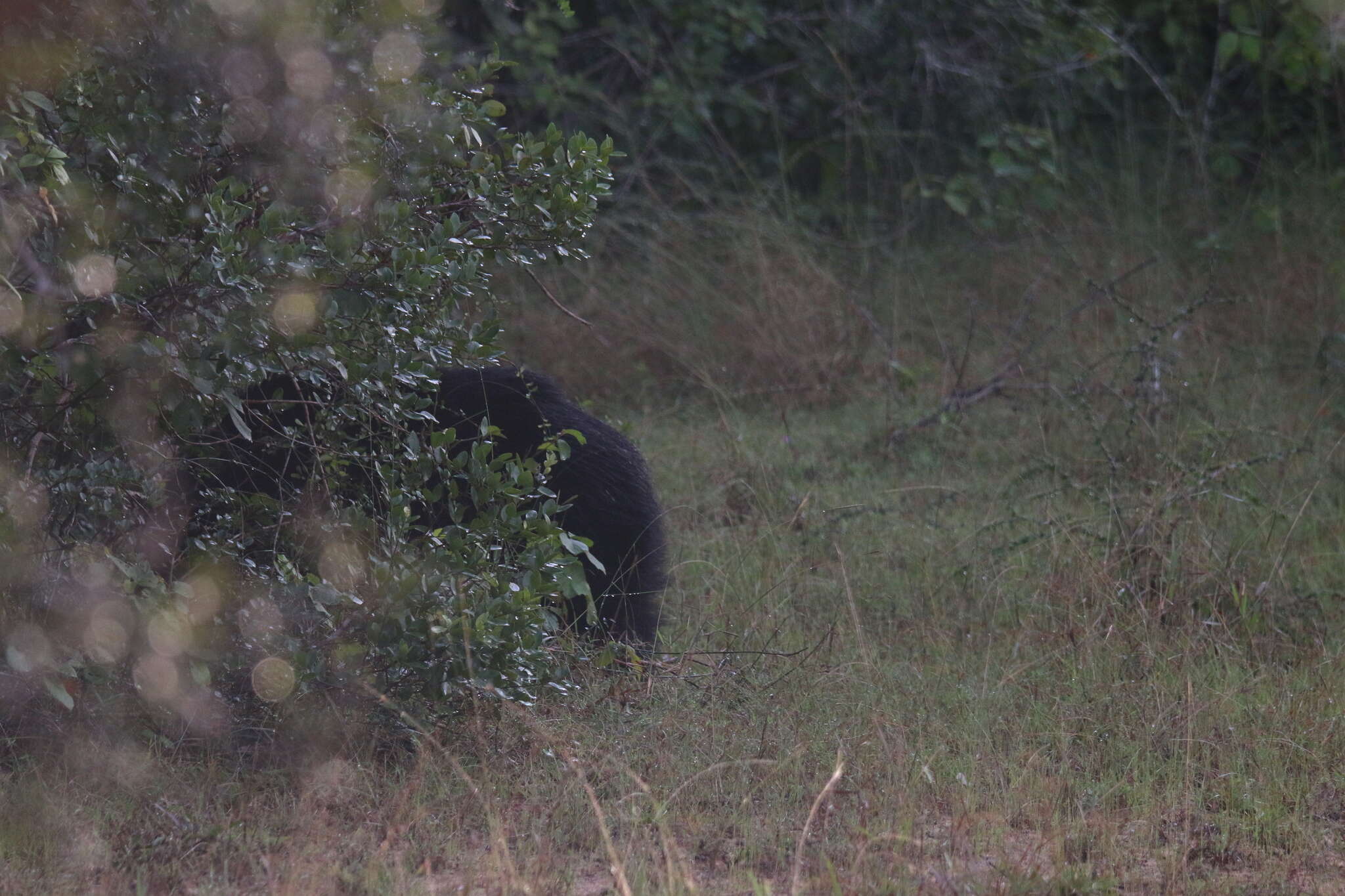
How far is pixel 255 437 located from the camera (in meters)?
3.00

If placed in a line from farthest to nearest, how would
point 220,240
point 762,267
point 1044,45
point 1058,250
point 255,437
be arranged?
point 1044,45 < point 1058,250 < point 762,267 < point 255,437 < point 220,240

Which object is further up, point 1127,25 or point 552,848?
point 1127,25

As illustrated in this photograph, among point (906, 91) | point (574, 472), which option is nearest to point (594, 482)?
point (574, 472)

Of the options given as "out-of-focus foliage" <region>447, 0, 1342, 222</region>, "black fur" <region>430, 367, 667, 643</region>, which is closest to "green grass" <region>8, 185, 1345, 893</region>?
"black fur" <region>430, 367, 667, 643</region>

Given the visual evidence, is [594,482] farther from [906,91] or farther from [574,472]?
[906,91]

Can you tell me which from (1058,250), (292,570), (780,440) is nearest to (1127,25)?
(1058,250)

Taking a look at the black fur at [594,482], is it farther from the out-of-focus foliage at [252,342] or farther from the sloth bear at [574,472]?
the out-of-focus foliage at [252,342]

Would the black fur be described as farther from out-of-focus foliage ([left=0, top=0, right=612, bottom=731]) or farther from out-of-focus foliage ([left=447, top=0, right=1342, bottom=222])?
out-of-focus foliage ([left=447, top=0, right=1342, bottom=222])

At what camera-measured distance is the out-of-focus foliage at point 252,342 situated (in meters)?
2.35

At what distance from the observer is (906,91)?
7.55 meters

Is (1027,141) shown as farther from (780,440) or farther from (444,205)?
(444,205)

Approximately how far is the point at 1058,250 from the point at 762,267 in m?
1.69

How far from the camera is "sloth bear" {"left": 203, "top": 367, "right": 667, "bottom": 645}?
310 cm

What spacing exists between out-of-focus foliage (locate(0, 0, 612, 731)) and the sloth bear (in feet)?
0.30
